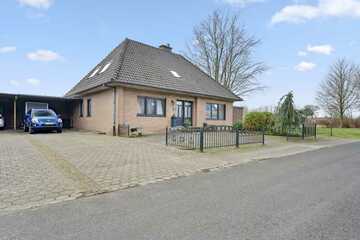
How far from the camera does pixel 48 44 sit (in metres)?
17.7

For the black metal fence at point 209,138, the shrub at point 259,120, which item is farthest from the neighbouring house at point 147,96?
the black metal fence at point 209,138

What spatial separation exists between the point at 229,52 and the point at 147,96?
17.8m

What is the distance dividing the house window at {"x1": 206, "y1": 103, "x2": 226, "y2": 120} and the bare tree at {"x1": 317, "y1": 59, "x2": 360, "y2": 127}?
24807mm

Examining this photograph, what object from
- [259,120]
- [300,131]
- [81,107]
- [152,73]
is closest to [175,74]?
[152,73]

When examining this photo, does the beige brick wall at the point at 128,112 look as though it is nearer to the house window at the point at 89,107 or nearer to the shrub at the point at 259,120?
the house window at the point at 89,107

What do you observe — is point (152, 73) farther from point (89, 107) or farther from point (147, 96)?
point (89, 107)

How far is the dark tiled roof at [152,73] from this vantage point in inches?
648

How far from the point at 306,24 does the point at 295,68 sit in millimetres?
8859

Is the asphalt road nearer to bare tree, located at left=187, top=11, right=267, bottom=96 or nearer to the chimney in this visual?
the chimney

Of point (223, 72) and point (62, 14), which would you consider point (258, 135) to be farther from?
point (223, 72)

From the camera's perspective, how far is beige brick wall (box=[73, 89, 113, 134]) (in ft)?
53.9

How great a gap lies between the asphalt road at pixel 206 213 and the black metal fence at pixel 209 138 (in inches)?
210

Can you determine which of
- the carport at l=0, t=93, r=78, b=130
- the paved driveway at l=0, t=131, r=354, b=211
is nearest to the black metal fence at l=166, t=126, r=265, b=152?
the paved driveway at l=0, t=131, r=354, b=211

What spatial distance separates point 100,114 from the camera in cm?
1758
